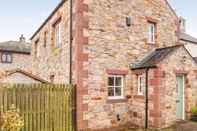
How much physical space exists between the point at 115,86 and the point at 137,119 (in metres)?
2.03

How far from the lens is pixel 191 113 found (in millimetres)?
13523

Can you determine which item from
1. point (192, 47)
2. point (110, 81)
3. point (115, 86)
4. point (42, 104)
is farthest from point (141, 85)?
point (192, 47)

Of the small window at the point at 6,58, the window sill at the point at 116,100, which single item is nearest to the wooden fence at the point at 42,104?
the window sill at the point at 116,100

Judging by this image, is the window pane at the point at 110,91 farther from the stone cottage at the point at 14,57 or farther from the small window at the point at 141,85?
the stone cottage at the point at 14,57

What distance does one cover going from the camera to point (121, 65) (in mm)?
12266

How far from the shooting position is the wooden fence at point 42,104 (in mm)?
8641

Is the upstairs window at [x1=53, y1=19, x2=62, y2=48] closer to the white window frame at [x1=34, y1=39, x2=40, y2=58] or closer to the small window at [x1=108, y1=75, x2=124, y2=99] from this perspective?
the small window at [x1=108, y1=75, x2=124, y2=99]

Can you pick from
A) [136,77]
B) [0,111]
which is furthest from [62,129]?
[136,77]

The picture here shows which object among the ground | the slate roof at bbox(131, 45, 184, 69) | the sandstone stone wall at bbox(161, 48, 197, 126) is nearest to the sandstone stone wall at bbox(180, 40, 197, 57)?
the sandstone stone wall at bbox(161, 48, 197, 126)

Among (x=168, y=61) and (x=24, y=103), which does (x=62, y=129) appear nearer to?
(x=24, y=103)

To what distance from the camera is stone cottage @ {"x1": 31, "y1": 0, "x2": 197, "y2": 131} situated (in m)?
10.8

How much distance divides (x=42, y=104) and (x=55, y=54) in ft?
16.8

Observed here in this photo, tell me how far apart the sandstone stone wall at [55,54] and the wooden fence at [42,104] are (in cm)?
191

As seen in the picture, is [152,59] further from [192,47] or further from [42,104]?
[192,47]
